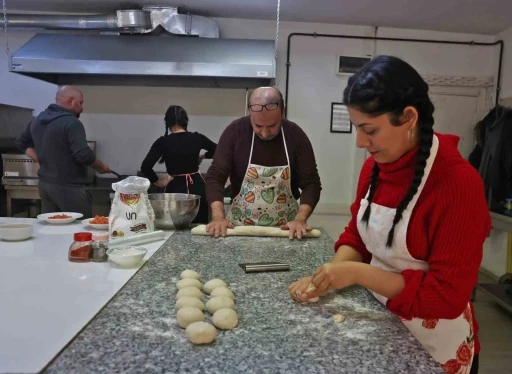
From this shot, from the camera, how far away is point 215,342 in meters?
0.72

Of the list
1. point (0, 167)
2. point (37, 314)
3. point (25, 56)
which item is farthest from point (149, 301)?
point (0, 167)

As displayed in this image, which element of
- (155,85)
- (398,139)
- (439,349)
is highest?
(155,85)

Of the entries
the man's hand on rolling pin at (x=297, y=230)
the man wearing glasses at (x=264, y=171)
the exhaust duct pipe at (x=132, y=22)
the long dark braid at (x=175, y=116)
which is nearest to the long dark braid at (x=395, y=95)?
the man's hand on rolling pin at (x=297, y=230)

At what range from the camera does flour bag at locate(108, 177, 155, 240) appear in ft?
4.31

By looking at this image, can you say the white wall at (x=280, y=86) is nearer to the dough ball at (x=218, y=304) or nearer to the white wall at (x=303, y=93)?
the white wall at (x=303, y=93)

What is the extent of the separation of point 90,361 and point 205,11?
3201mm

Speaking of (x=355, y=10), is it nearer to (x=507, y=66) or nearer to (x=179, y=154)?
(x=507, y=66)

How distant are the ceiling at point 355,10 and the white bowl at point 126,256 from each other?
2506mm

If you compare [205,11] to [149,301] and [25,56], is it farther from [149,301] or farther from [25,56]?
[149,301]

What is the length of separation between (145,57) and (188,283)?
2.40 metres

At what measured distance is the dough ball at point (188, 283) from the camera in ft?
3.12

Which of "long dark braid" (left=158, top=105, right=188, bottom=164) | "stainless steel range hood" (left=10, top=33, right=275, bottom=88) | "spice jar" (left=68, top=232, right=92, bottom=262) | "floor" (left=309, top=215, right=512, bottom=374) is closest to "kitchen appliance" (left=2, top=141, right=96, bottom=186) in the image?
"stainless steel range hood" (left=10, top=33, right=275, bottom=88)

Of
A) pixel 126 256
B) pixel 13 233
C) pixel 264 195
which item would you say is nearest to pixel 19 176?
pixel 13 233

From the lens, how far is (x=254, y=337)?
742mm
